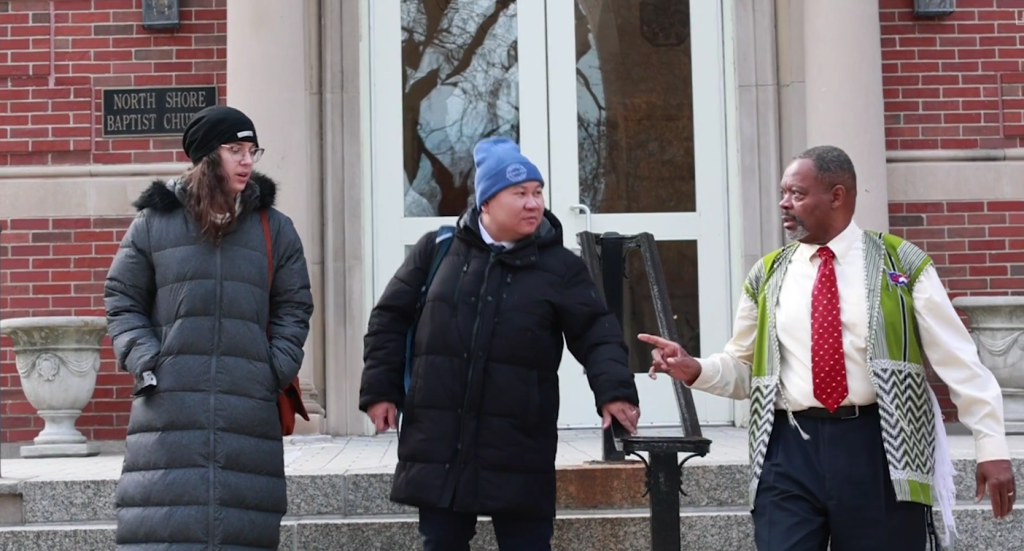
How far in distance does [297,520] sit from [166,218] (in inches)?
62.5

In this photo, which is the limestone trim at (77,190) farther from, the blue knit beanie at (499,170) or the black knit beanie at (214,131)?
the blue knit beanie at (499,170)

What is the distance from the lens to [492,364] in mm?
3939

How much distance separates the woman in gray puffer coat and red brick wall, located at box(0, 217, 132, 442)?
3744 mm

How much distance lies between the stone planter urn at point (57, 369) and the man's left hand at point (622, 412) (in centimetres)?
413

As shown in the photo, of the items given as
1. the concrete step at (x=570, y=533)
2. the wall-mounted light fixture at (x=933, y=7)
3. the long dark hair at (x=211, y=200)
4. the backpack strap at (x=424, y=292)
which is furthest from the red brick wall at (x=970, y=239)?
the long dark hair at (x=211, y=200)

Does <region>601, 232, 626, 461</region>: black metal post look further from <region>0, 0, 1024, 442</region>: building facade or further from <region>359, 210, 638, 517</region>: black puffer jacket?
<region>0, 0, 1024, 442</region>: building facade

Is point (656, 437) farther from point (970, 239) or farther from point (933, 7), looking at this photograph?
point (933, 7)

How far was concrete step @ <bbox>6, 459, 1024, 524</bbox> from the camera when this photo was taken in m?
5.14

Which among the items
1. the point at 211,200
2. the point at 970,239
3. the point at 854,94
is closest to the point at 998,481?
the point at 211,200

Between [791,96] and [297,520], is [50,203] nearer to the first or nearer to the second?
[297,520]

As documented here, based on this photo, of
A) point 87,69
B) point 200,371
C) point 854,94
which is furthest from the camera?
point 87,69

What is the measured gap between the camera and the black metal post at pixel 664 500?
4.23m

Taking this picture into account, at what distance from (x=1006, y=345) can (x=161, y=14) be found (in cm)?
508

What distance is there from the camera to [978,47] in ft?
25.4
